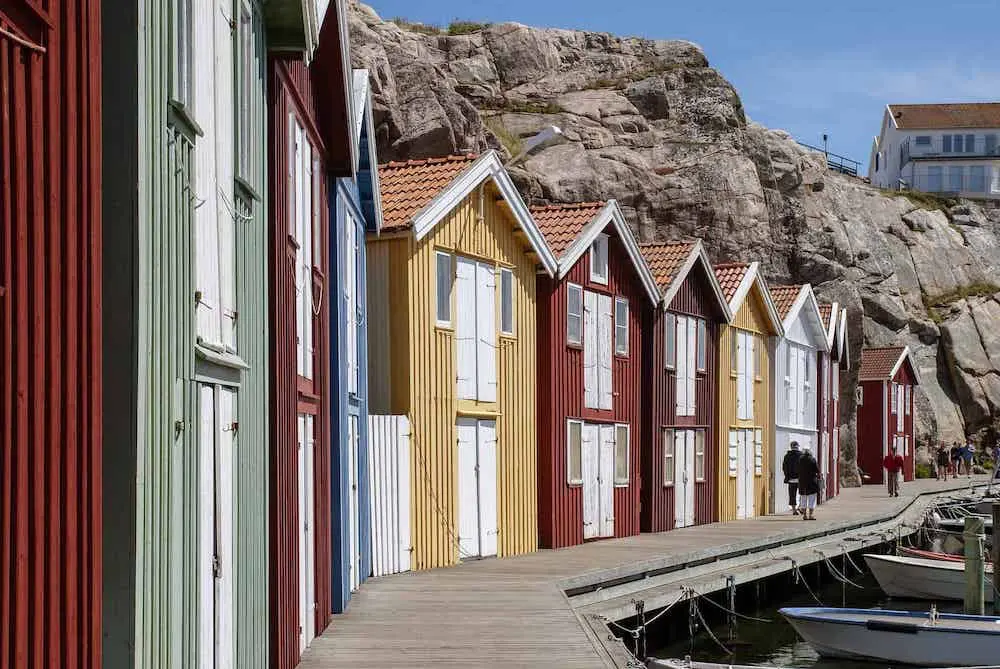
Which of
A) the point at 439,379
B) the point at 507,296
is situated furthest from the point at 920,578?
the point at 439,379

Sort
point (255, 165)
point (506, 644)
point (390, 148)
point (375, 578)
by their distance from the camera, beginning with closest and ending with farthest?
1. point (255, 165)
2. point (506, 644)
3. point (375, 578)
4. point (390, 148)

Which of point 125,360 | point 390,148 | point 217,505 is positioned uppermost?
point 390,148

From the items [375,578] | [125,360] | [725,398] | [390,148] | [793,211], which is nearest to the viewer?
[125,360]

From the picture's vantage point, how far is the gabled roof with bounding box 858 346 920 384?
209ft

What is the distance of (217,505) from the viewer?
9.16m

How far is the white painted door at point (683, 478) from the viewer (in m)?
33.2

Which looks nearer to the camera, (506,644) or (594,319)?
(506,644)

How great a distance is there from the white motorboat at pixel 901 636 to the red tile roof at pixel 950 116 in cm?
9669

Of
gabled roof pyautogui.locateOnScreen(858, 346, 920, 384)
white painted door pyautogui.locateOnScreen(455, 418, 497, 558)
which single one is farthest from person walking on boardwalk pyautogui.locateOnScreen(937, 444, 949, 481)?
white painted door pyautogui.locateOnScreen(455, 418, 497, 558)

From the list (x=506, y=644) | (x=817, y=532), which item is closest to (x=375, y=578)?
(x=506, y=644)

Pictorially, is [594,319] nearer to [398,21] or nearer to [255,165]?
[255,165]

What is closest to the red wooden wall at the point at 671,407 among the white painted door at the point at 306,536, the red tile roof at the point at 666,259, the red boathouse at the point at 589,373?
the red boathouse at the point at 589,373

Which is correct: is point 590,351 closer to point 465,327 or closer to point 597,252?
point 597,252

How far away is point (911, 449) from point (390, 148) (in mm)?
38141
